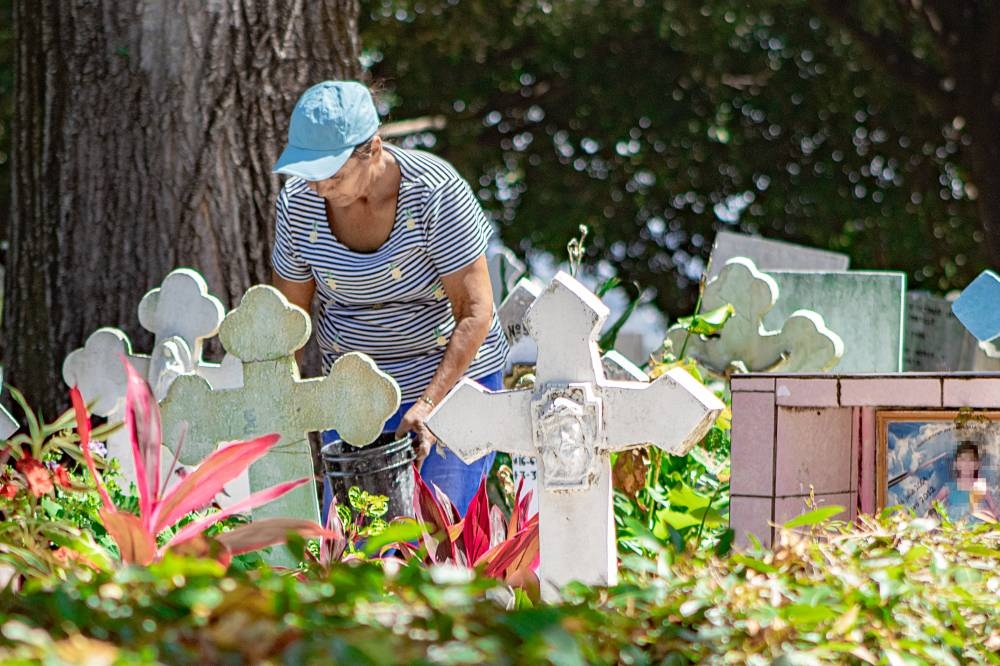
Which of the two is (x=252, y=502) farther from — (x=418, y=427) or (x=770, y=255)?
(x=770, y=255)

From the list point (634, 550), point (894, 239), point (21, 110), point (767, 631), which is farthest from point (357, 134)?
point (894, 239)

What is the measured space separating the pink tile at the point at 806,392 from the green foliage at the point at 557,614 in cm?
56

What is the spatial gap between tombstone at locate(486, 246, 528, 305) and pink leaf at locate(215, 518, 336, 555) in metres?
2.73

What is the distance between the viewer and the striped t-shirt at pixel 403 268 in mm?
3131

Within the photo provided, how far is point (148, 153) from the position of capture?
4.30 metres

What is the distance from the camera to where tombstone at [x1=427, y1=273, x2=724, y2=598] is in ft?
7.88

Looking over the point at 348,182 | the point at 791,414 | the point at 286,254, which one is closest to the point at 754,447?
the point at 791,414

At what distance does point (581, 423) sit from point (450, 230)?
0.83 m

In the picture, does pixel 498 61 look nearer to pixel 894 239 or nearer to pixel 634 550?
pixel 894 239

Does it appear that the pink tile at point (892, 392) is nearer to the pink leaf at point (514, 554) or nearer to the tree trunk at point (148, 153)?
the pink leaf at point (514, 554)

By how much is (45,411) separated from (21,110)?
1.01 meters

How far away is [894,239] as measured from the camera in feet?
38.8

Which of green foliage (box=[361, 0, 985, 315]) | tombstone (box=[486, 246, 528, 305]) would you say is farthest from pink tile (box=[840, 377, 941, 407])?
green foliage (box=[361, 0, 985, 315])

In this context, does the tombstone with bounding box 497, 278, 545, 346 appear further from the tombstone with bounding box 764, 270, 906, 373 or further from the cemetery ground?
the tombstone with bounding box 764, 270, 906, 373
